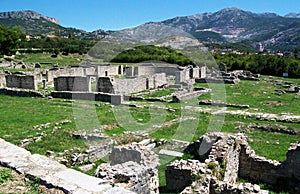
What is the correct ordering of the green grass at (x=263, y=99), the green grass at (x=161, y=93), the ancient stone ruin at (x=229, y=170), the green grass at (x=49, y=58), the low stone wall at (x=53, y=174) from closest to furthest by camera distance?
1. the low stone wall at (x=53, y=174)
2. the ancient stone ruin at (x=229, y=170)
3. the green grass at (x=263, y=99)
4. the green grass at (x=161, y=93)
5. the green grass at (x=49, y=58)

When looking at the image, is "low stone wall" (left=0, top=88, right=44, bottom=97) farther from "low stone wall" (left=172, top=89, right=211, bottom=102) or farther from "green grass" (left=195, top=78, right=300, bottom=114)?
"green grass" (left=195, top=78, right=300, bottom=114)

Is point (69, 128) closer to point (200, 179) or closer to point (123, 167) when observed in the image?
point (123, 167)

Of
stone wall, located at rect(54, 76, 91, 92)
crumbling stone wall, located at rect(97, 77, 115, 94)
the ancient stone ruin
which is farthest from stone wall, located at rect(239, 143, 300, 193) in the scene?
stone wall, located at rect(54, 76, 91, 92)

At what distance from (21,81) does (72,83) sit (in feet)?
19.3

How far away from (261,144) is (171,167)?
7.31m

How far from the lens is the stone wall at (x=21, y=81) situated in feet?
96.9

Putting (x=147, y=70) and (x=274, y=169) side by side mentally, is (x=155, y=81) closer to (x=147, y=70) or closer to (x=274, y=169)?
(x=147, y=70)

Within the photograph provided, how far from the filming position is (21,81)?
3009cm

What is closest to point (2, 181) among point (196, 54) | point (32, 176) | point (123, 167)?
point (32, 176)

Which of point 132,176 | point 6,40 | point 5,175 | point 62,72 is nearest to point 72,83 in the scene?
point 62,72

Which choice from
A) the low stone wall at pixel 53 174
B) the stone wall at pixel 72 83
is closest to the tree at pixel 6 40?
the stone wall at pixel 72 83

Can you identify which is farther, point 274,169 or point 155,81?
point 155,81

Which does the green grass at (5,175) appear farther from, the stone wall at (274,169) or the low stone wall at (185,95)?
the low stone wall at (185,95)

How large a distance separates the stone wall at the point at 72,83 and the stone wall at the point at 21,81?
2832mm
